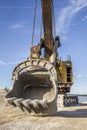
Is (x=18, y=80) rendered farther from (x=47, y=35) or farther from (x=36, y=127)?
(x=47, y=35)

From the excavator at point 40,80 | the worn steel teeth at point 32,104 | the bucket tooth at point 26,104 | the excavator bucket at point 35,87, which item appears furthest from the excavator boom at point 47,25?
the bucket tooth at point 26,104

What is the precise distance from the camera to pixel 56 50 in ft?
76.9

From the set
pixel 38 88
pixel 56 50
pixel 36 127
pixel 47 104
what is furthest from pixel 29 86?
pixel 56 50

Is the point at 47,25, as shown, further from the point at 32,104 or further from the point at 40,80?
the point at 32,104

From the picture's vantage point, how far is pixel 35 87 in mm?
16297

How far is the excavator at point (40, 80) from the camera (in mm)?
12867

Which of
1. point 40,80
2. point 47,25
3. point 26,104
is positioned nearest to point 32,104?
point 26,104

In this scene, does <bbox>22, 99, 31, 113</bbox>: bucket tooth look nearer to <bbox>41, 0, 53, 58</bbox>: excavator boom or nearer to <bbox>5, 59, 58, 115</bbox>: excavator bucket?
<bbox>5, 59, 58, 115</bbox>: excavator bucket

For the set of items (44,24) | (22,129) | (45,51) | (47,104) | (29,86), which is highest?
(44,24)

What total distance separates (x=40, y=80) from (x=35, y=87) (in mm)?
597

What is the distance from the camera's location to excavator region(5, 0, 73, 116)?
42.2 ft

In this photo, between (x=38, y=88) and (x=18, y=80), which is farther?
(x=38, y=88)

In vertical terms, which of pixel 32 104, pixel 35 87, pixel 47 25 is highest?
pixel 47 25

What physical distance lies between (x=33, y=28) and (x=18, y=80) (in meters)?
4.92
